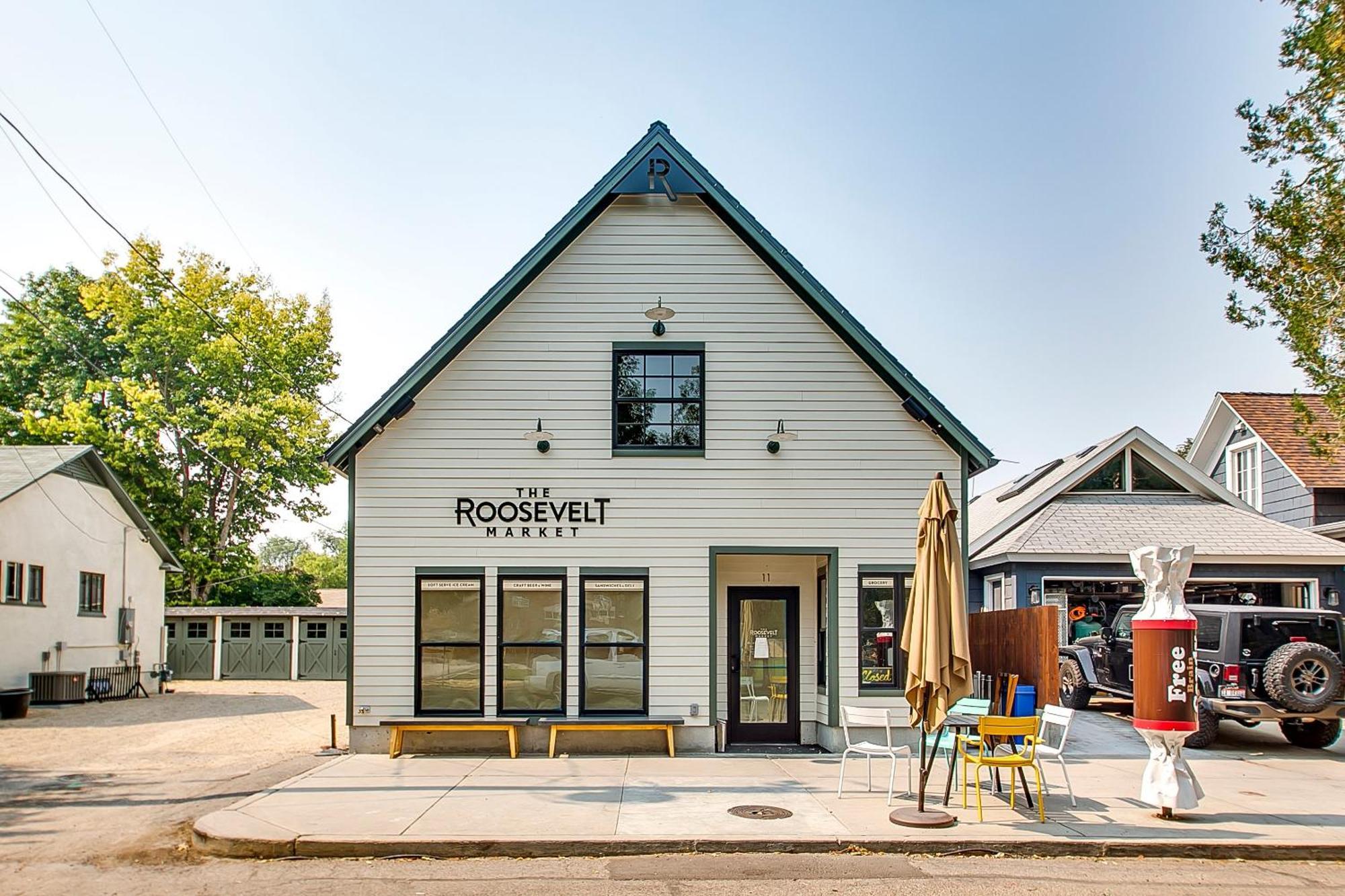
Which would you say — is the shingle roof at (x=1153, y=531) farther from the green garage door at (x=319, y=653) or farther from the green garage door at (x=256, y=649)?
the green garage door at (x=256, y=649)

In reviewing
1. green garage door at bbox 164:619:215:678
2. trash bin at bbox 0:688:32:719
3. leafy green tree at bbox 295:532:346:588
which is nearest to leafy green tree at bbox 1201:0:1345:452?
trash bin at bbox 0:688:32:719

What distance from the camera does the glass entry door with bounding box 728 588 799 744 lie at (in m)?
15.5

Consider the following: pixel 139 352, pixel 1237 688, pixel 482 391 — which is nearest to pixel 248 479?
pixel 139 352

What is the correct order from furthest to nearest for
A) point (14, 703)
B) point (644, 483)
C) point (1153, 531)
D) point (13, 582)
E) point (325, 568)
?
1. point (325, 568)
2. point (13, 582)
3. point (14, 703)
4. point (1153, 531)
5. point (644, 483)

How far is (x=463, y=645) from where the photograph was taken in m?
14.6

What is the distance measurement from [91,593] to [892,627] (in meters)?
22.5

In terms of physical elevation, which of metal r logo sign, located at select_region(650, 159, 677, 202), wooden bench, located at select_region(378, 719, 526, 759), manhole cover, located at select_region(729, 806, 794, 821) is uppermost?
metal r logo sign, located at select_region(650, 159, 677, 202)

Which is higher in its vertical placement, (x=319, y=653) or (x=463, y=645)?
(x=463, y=645)

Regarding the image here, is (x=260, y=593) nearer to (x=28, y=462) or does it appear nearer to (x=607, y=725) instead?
(x=28, y=462)

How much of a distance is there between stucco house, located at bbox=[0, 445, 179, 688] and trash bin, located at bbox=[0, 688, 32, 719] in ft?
7.45

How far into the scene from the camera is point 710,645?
48.1 ft

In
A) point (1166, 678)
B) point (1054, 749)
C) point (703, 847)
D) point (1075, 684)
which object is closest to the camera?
point (703, 847)

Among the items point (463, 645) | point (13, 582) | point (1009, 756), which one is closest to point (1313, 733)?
point (1009, 756)

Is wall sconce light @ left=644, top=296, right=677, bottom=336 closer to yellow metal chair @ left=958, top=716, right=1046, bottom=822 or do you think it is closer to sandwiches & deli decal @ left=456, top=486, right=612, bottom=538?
sandwiches & deli decal @ left=456, top=486, right=612, bottom=538
